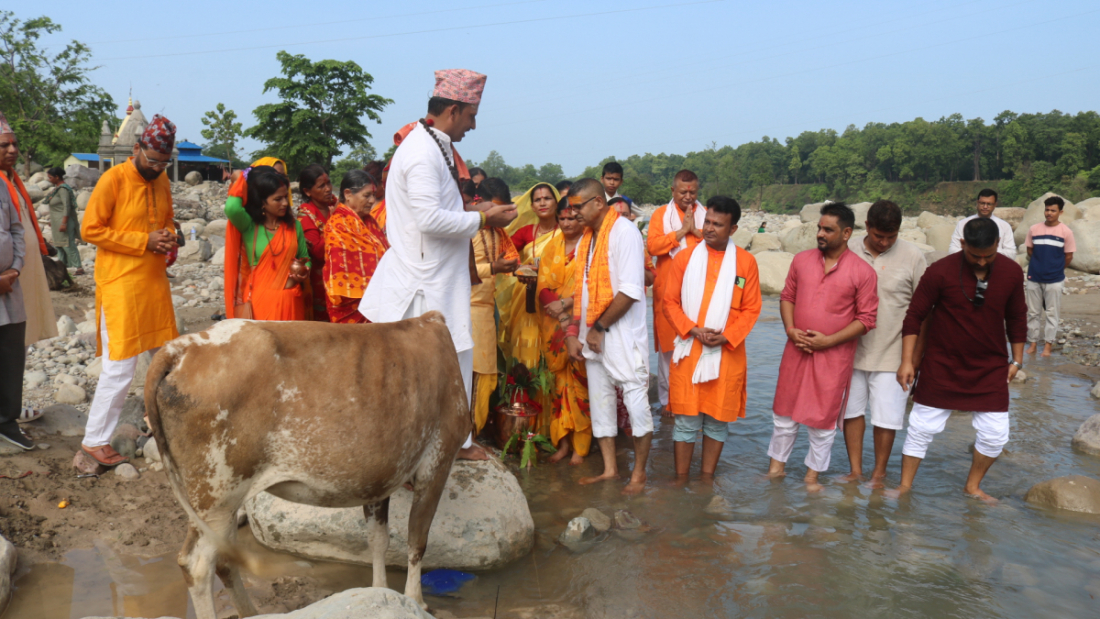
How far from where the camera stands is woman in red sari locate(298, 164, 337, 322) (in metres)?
5.52

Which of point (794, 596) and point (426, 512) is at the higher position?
point (426, 512)

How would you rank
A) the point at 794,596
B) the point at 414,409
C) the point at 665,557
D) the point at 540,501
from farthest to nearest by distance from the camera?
the point at 540,501 → the point at 665,557 → the point at 794,596 → the point at 414,409

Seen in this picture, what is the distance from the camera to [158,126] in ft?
15.4

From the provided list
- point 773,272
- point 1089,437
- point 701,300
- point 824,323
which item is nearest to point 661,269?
point 701,300

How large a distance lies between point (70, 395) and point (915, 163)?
72.1m

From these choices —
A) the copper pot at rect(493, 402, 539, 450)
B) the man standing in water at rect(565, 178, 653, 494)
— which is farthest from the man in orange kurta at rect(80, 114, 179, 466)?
the man standing in water at rect(565, 178, 653, 494)

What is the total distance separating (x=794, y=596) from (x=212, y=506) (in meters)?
3.09

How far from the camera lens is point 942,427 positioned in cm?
530

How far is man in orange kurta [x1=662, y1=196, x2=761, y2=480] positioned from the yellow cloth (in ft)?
4.77

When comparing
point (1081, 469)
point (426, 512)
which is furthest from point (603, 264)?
point (1081, 469)

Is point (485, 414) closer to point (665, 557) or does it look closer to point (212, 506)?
point (665, 557)

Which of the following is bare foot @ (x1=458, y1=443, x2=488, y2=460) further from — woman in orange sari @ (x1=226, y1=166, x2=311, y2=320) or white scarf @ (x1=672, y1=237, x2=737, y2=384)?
white scarf @ (x1=672, y1=237, x2=737, y2=384)

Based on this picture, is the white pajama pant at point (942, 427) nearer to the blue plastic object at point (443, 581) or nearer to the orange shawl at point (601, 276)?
the orange shawl at point (601, 276)

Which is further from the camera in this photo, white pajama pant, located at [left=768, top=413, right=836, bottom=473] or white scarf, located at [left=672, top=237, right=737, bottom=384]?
white pajama pant, located at [left=768, top=413, right=836, bottom=473]
